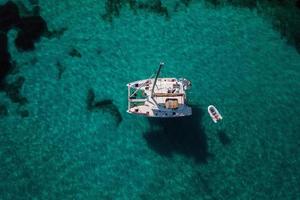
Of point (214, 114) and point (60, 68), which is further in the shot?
point (60, 68)

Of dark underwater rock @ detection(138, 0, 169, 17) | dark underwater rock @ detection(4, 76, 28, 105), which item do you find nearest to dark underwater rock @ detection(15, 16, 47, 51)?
dark underwater rock @ detection(4, 76, 28, 105)

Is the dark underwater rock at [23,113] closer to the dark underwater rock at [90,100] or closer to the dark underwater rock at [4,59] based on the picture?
the dark underwater rock at [4,59]

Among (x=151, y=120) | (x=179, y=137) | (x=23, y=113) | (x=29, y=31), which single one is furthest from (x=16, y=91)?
(x=179, y=137)

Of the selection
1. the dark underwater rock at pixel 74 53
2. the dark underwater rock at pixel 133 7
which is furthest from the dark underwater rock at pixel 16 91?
the dark underwater rock at pixel 133 7

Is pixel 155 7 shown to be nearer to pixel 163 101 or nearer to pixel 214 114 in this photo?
pixel 163 101

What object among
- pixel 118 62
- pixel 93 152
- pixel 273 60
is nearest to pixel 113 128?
pixel 93 152

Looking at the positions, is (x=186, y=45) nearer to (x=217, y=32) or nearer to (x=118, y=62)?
(x=217, y=32)
